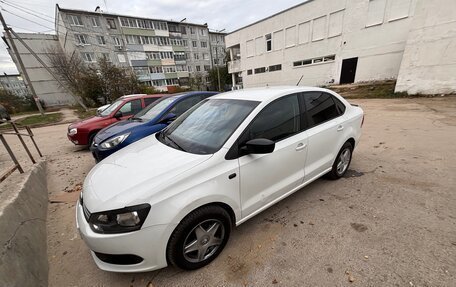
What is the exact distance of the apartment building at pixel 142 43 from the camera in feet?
93.5

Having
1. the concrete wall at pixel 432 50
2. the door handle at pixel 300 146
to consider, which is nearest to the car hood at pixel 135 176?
the door handle at pixel 300 146

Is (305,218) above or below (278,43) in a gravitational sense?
below

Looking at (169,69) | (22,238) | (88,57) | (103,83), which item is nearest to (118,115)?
(22,238)

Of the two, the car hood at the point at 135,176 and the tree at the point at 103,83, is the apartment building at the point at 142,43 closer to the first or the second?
the tree at the point at 103,83

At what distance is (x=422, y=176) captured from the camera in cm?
326

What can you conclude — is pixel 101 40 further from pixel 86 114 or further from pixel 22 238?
pixel 22 238

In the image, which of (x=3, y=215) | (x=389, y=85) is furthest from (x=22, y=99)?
(x=389, y=85)

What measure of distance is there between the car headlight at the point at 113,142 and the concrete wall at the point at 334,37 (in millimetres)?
18561

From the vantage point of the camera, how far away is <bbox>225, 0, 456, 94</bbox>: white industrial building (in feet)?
33.9

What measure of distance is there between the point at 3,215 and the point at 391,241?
399 cm

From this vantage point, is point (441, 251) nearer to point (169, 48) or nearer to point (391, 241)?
point (391, 241)

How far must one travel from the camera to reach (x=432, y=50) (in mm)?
10438

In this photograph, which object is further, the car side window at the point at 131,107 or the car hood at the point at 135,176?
the car side window at the point at 131,107

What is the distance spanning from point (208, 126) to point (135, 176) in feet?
3.19
